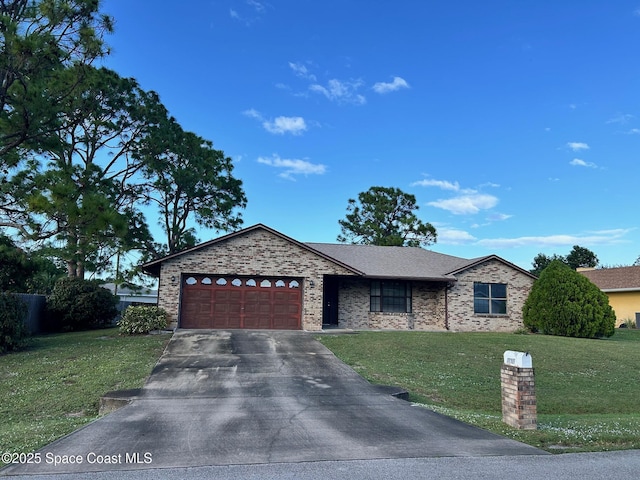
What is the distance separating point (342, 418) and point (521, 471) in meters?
3.18

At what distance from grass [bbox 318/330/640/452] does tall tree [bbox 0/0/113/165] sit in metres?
10.9

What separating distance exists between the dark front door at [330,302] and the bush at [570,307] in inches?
377

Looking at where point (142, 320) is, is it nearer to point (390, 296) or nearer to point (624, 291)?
point (390, 296)

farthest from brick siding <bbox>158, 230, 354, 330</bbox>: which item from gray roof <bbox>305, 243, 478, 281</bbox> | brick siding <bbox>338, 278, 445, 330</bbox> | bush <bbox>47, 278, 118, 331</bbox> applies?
bush <bbox>47, 278, 118, 331</bbox>

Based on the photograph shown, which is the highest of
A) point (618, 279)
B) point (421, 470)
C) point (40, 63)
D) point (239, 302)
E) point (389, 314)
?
point (40, 63)

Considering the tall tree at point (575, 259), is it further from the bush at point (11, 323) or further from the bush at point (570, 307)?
the bush at point (11, 323)

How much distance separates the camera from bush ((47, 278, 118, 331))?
22906 mm

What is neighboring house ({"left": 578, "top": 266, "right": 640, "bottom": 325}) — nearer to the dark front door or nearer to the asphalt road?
the dark front door

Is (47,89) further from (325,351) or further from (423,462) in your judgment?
(423,462)

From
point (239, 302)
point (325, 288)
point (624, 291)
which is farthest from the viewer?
point (624, 291)

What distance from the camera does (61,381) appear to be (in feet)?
35.9

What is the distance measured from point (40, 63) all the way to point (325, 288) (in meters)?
14.9

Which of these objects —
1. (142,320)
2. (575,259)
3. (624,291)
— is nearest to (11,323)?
(142,320)

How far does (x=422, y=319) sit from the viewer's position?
2298 centimetres
